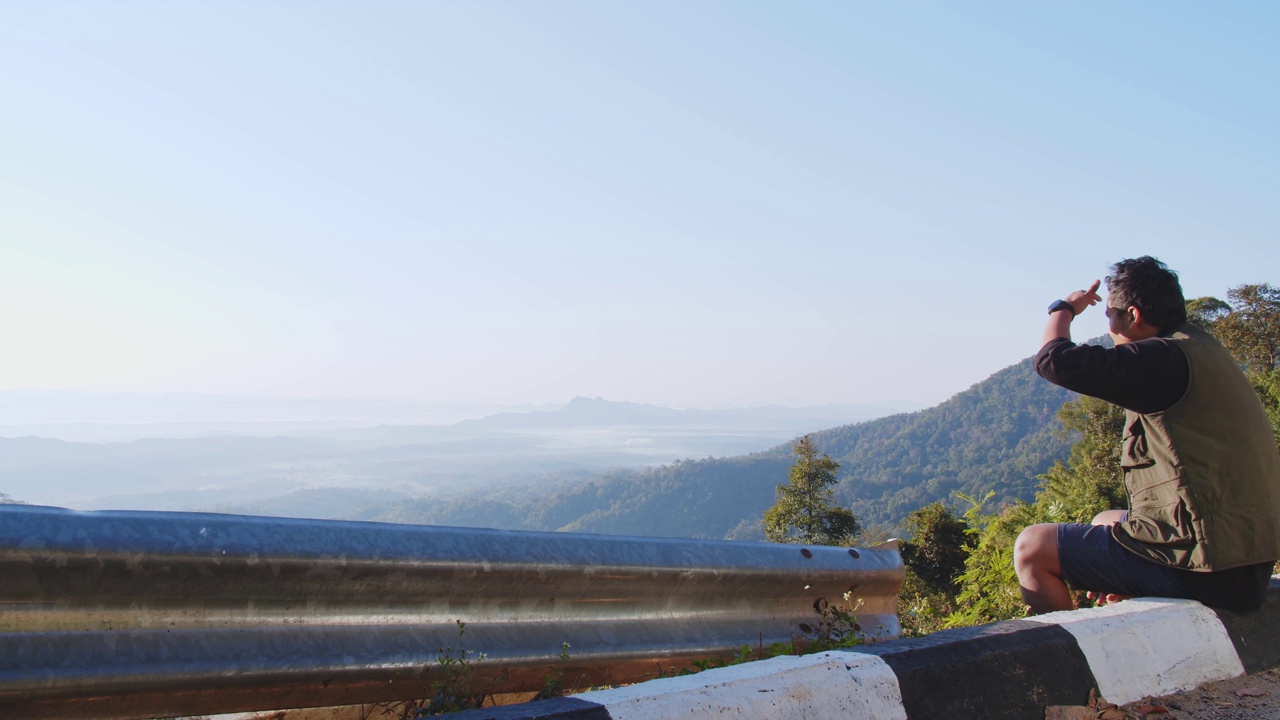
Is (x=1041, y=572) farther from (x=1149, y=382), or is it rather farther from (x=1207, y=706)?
(x=1149, y=382)

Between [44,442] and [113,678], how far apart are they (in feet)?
324

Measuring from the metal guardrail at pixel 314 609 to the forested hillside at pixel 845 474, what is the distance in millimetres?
84807

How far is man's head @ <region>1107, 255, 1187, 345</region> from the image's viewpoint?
124 inches

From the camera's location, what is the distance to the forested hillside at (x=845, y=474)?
92500mm

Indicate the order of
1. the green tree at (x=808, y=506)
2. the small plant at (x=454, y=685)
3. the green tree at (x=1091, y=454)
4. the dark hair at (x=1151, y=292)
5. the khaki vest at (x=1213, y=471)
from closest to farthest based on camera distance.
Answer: the small plant at (x=454, y=685) < the khaki vest at (x=1213, y=471) < the dark hair at (x=1151, y=292) < the green tree at (x=1091, y=454) < the green tree at (x=808, y=506)

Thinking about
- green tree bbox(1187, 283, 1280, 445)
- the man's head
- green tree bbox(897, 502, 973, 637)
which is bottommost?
green tree bbox(897, 502, 973, 637)

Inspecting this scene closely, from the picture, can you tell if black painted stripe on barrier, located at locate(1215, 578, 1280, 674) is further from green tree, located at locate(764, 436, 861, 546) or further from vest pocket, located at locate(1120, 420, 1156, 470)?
green tree, located at locate(764, 436, 861, 546)

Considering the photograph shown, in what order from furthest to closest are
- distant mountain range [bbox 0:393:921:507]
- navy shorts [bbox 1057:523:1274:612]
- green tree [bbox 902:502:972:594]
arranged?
distant mountain range [bbox 0:393:921:507] → green tree [bbox 902:502:972:594] → navy shorts [bbox 1057:523:1274:612]

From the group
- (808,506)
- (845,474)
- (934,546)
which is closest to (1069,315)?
(934,546)

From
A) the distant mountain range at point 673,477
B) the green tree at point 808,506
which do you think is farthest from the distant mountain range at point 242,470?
the green tree at point 808,506

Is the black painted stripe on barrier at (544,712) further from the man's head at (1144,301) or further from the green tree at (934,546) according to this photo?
the green tree at (934,546)

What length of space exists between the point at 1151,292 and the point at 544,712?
8.45 feet

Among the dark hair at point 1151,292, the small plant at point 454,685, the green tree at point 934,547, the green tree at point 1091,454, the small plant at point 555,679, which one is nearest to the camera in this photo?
the small plant at point 454,685

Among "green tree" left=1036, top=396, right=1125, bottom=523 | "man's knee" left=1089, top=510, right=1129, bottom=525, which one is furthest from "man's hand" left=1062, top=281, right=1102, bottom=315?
"green tree" left=1036, top=396, right=1125, bottom=523
